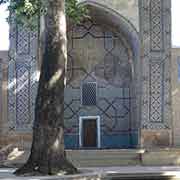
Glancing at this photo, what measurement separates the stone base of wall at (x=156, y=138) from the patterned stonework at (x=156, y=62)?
17 centimetres

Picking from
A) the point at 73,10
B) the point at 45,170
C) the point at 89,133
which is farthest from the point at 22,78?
the point at 45,170

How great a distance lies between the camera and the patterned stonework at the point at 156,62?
1566 centimetres

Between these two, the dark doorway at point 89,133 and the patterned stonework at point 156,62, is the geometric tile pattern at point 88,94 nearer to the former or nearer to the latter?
the dark doorway at point 89,133

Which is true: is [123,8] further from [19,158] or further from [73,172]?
[73,172]

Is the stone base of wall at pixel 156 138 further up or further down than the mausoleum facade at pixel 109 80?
further down

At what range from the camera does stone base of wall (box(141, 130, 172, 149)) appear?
1548 centimetres

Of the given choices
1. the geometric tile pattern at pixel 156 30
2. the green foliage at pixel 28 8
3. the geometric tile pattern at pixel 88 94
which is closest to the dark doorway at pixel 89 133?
the geometric tile pattern at pixel 88 94

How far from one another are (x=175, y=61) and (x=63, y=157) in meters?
8.77

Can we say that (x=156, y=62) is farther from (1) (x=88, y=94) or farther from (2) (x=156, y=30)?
(1) (x=88, y=94)

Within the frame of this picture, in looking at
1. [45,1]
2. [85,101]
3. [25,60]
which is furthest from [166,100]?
[45,1]

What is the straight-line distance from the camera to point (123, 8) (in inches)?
640

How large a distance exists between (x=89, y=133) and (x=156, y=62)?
383 cm

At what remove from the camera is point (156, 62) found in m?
15.9

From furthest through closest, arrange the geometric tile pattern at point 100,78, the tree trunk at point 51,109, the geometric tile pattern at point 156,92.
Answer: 1. the geometric tile pattern at point 100,78
2. the geometric tile pattern at point 156,92
3. the tree trunk at point 51,109
